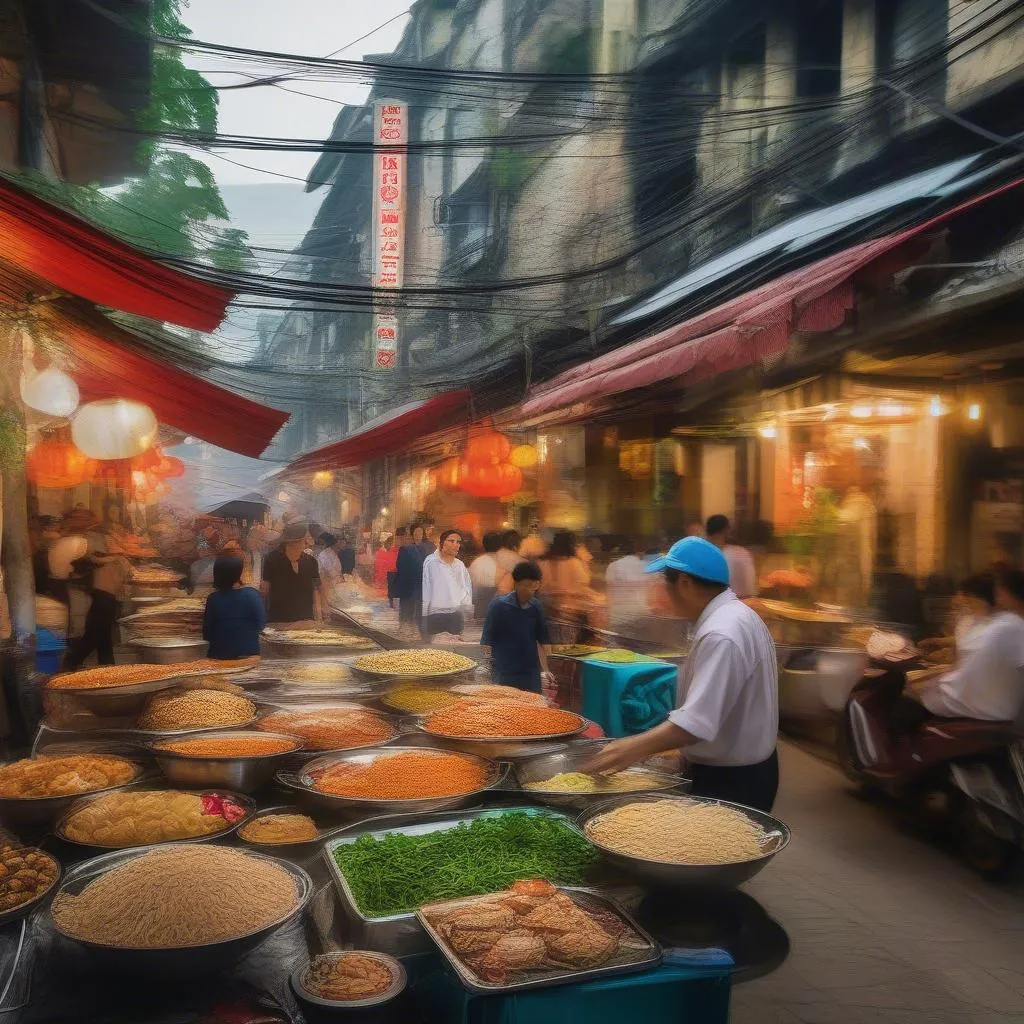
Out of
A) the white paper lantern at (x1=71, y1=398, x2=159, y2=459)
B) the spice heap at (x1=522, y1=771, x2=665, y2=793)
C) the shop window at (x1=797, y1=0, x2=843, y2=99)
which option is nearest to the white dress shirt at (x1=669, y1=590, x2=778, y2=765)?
the spice heap at (x1=522, y1=771, x2=665, y2=793)

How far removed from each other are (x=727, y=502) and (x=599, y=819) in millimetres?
9450

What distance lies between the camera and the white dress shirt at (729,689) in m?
3.62

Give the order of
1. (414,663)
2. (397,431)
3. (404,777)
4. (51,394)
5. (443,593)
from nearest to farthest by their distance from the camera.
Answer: (404,777)
(414,663)
(51,394)
(443,593)
(397,431)

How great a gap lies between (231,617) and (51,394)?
2.62 meters

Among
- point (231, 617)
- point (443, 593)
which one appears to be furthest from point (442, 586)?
point (231, 617)

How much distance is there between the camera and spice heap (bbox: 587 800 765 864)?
302 cm

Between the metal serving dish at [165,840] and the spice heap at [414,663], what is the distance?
1982 millimetres

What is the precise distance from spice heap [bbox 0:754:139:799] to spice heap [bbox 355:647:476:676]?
74.3 inches

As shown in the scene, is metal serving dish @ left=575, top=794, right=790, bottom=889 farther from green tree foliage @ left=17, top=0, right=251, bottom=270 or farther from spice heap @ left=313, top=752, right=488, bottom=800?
green tree foliage @ left=17, top=0, right=251, bottom=270

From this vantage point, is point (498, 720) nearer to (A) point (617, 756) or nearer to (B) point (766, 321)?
(A) point (617, 756)

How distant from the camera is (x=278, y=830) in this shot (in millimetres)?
3457

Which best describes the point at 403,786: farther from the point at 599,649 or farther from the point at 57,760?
the point at 599,649

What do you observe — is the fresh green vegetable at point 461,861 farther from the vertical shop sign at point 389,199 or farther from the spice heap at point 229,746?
the vertical shop sign at point 389,199

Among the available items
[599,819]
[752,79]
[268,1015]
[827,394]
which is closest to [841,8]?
[752,79]
